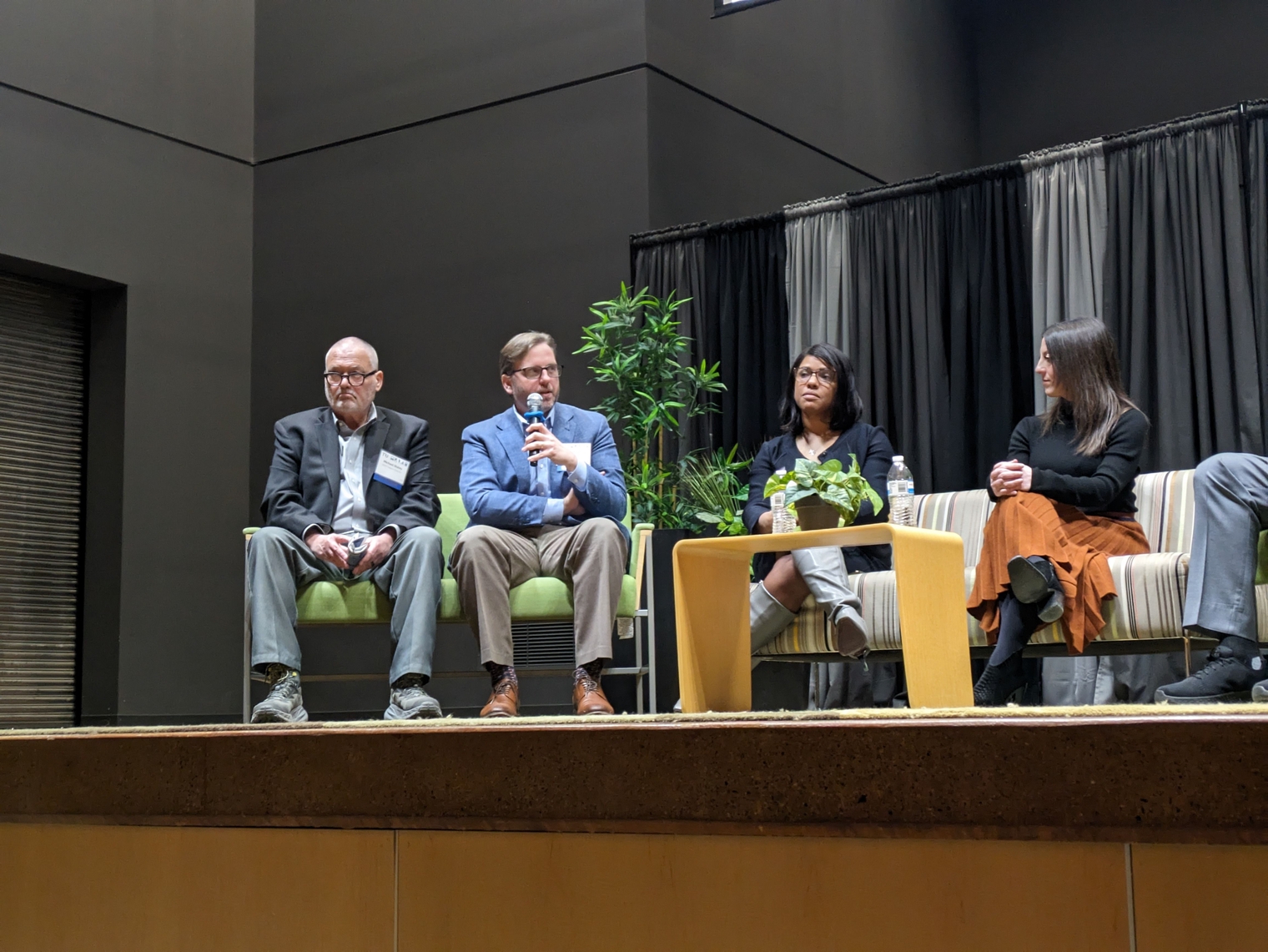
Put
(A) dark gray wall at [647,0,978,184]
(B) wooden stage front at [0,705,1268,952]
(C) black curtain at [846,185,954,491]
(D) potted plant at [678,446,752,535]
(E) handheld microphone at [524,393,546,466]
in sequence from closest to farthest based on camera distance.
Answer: (B) wooden stage front at [0,705,1268,952] → (E) handheld microphone at [524,393,546,466] → (D) potted plant at [678,446,752,535] → (C) black curtain at [846,185,954,491] → (A) dark gray wall at [647,0,978,184]

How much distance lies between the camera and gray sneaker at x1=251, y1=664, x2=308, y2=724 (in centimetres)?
333

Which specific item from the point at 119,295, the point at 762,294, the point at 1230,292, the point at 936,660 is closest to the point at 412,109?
the point at 119,295

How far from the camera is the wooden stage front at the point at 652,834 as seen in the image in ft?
2.75

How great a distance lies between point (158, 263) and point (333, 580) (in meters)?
2.70

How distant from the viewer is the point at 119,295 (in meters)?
5.65

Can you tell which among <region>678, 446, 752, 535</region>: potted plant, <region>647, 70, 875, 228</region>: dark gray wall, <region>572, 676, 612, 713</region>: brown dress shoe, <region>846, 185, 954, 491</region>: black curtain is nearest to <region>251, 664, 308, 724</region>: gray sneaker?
<region>572, 676, 612, 713</region>: brown dress shoe

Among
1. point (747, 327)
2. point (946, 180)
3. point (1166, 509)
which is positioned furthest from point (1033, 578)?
point (747, 327)

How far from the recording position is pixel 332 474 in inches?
151

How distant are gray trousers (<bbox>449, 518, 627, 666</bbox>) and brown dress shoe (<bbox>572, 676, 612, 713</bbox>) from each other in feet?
0.19

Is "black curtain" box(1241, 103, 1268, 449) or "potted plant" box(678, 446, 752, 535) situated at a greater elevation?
"black curtain" box(1241, 103, 1268, 449)

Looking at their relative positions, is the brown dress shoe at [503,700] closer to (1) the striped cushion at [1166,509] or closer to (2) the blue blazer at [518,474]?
(2) the blue blazer at [518,474]

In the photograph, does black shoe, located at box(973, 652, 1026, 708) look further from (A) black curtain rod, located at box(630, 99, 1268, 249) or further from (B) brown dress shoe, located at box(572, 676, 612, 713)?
(A) black curtain rod, located at box(630, 99, 1268, 249)

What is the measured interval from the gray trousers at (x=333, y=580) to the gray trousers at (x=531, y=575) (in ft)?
0.30

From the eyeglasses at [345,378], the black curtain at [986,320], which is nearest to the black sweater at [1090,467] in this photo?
the black curtain at [986,320]
